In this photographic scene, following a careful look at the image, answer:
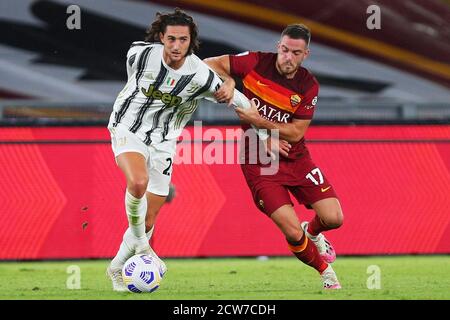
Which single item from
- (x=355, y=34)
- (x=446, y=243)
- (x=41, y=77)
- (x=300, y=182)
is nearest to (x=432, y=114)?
(x=355, y=34)

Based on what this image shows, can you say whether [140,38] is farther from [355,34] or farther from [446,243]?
[446,243]

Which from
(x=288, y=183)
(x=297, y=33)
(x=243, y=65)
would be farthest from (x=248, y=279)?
(x=297, y=33)

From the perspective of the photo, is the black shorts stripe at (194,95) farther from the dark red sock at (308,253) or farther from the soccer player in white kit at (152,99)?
the dark red sock at (308,253)

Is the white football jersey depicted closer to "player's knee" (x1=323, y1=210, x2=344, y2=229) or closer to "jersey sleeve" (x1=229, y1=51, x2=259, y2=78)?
"jersey sleeve" (x1=229, y1=51, x2=259, y2=78)

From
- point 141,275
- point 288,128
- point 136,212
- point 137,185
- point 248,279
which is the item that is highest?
point 288,128

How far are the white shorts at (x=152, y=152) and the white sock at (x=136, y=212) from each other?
0.36 metres

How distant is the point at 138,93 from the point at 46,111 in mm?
7050

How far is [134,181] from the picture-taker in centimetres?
734

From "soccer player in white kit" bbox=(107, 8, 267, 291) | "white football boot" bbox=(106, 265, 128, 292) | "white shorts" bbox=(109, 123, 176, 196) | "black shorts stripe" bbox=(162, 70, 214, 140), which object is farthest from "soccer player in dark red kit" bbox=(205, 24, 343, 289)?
"white football boot" bbox=(106, 265, 128, 292)

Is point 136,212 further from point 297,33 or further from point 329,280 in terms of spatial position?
point 297,33

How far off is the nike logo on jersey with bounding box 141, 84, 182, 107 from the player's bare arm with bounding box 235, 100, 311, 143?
1.52 feet

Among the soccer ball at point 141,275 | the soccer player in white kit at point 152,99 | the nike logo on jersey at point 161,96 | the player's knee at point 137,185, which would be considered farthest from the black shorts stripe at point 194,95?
the soccer ball at point 141,275

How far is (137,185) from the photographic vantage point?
733cm

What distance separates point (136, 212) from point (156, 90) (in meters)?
0.89
